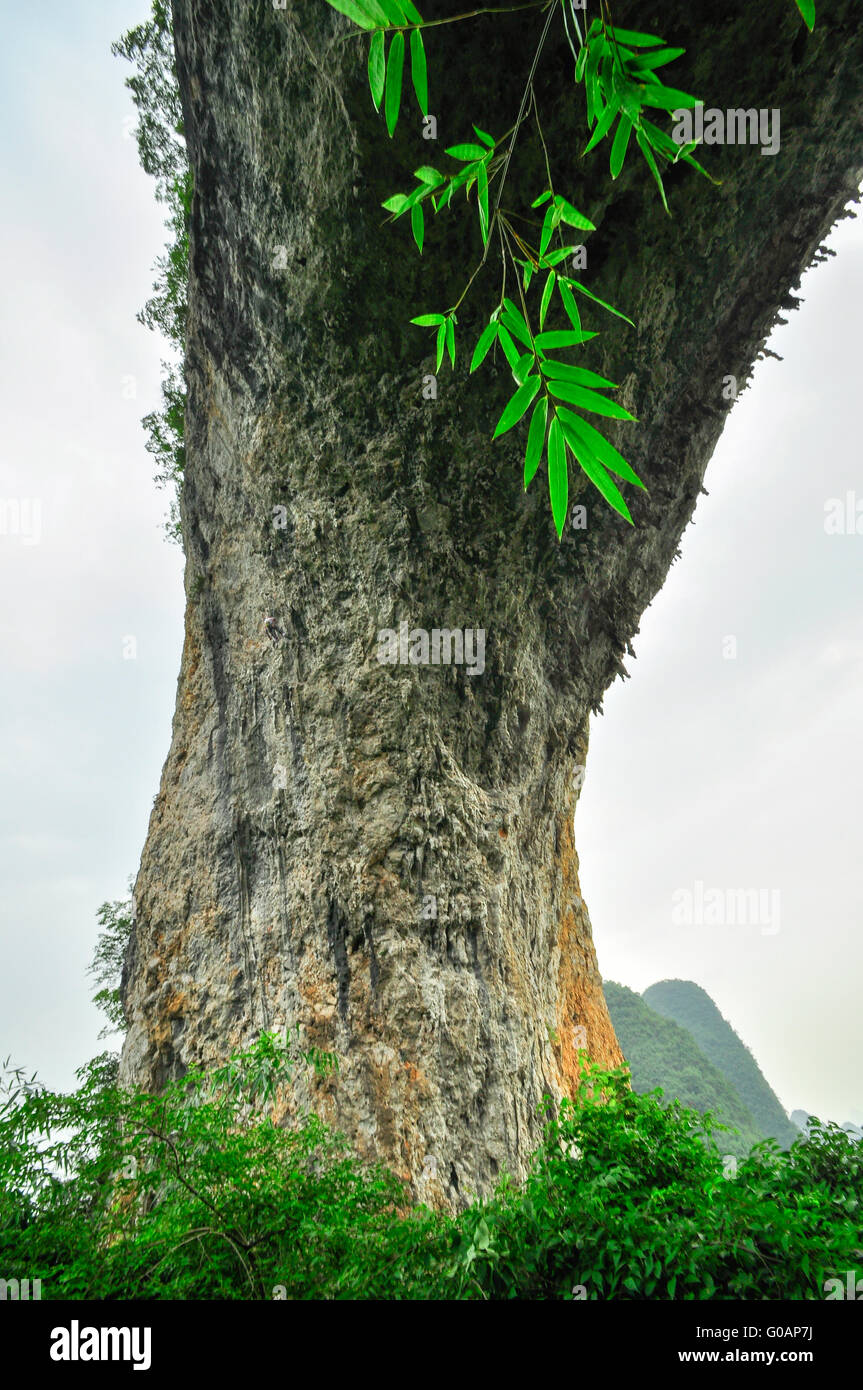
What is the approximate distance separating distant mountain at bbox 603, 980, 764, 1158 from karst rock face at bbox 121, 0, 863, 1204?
32.6m

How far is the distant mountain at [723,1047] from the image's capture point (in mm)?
51812

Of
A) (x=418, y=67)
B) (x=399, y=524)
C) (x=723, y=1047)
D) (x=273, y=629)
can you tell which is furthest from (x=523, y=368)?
(x=723, y=1047)

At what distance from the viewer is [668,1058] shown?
135ft

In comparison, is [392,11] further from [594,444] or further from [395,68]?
[594,444]

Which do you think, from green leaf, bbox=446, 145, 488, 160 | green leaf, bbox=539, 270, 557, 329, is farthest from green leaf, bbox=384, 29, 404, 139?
green leaf, bbox=539, 270, 557, 329

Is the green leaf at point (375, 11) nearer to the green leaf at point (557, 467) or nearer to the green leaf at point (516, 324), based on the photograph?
the green leaf at point (516, 324)

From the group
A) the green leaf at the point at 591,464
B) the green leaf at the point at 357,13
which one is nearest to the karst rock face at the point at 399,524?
the green leaf at the point at 591,464

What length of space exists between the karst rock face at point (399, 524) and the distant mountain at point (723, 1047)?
160 feet

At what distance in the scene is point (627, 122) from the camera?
133 centimetres

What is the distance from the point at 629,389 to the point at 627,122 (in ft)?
16.6

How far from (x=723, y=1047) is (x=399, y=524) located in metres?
68.4

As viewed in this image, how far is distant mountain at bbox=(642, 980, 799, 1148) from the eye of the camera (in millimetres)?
51812

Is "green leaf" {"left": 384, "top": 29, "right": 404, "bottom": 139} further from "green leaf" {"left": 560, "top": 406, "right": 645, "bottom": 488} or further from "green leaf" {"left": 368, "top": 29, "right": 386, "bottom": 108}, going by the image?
"green leaf" {"left": 560, "top": 406, "right": 645, "bottom": 488}
